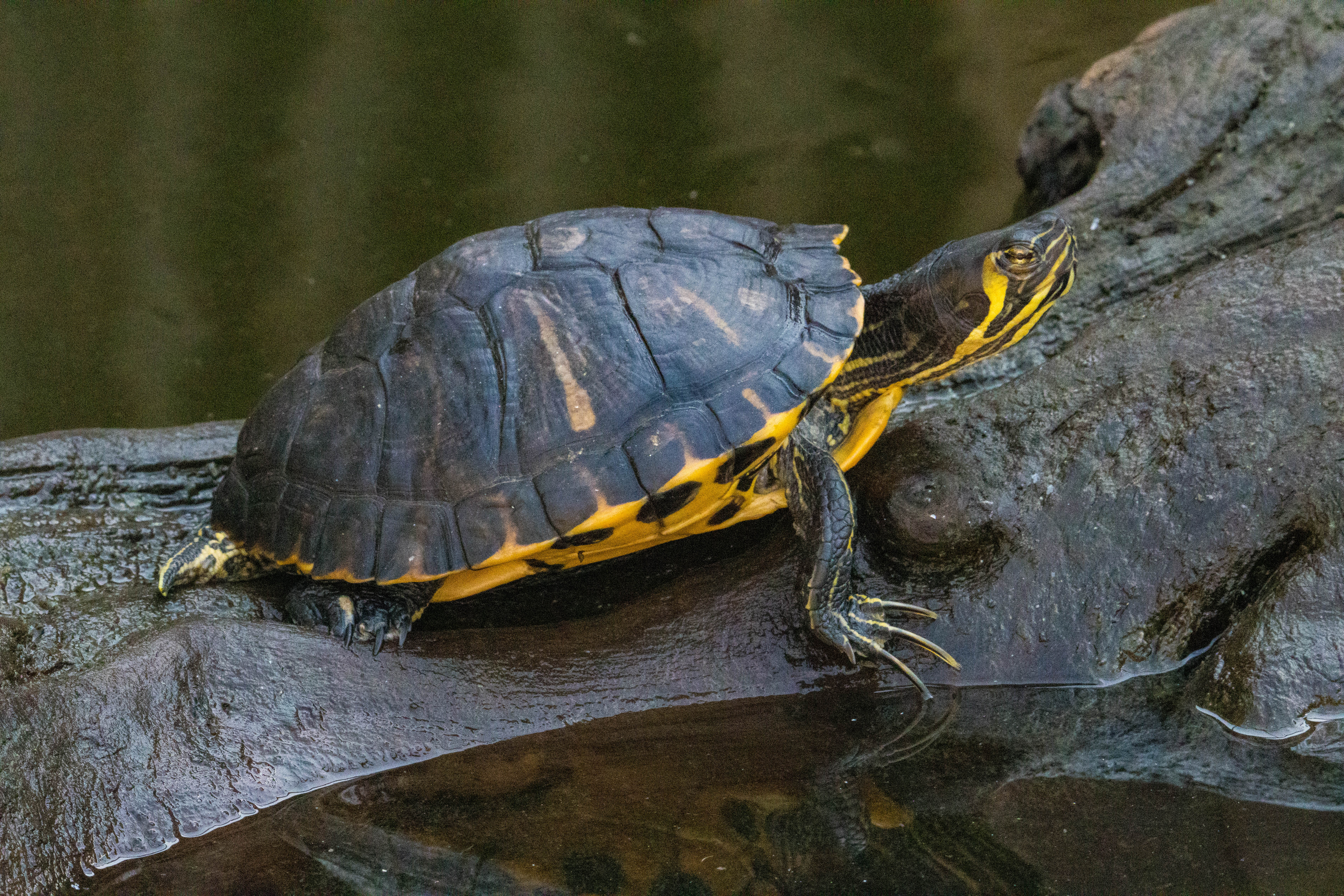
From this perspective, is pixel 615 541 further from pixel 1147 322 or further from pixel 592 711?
pixel 1147 322

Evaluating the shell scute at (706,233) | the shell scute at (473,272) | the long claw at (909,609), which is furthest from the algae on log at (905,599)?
the shell scute at (473,272)

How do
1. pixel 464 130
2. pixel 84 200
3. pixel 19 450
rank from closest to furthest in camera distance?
pixel 19 450 → pixel 84 200 → pixel 464 130

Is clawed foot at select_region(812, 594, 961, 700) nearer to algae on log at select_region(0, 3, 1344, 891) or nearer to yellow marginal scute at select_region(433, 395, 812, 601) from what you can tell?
algae on log at select_region(0, 3, 1344, 891)

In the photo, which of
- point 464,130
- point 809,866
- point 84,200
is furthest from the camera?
point 464,130

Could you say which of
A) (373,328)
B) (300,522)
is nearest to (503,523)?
(300,522)

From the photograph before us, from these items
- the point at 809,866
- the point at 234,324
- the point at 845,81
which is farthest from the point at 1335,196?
the point at 234,324

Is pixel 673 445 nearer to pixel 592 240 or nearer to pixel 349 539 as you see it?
Answer: pixel 592 240
